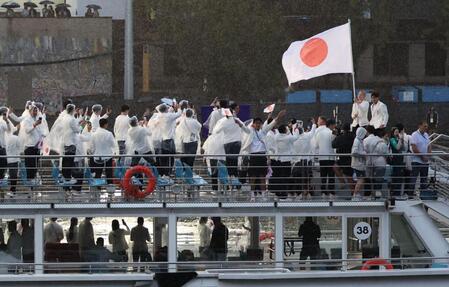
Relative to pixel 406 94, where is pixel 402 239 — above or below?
below

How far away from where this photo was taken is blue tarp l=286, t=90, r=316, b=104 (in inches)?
2307

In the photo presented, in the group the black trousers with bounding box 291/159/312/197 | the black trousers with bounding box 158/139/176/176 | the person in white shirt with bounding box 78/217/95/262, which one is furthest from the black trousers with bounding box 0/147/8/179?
the black trousers with bounding box 291/159/312/197

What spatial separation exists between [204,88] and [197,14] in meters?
3.13

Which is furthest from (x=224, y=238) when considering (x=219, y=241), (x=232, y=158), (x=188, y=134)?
(x=188, y=134)

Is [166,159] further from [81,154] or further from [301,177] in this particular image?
[301,177]

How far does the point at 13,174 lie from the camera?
24.5 metres

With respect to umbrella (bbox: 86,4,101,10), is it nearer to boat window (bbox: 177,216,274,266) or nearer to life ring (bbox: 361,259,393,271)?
boat window (bbox: 177,216,274,266)

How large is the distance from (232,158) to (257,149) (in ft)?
1.51

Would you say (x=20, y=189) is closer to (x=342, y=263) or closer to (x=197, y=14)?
(x=342, y=263)

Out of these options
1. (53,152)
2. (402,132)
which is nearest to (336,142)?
(402,132)

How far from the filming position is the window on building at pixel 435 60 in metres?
68.2

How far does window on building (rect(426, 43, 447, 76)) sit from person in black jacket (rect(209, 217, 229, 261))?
46.0m

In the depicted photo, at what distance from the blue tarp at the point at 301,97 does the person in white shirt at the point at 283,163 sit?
32.9 meters

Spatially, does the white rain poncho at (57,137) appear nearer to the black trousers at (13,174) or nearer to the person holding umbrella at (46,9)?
the black trousers at (13,174)
